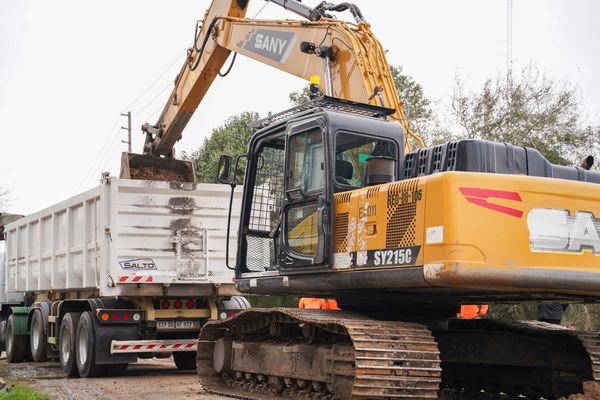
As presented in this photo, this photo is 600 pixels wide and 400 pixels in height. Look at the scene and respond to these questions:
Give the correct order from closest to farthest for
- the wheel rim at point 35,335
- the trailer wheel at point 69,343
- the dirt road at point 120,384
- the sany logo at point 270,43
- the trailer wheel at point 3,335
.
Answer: the dirt road at point 120,384 < the sany logo at point 270,43 < the trailer wheel at point 69,343 < the wheel rim at point 35,335 < the trailer wheel at point 3,335

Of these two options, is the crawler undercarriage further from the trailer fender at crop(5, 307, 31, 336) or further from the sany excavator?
the trailer fender at crop(5, 307, 31, 336)

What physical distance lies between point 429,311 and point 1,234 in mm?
14385

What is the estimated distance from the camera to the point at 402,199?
7605 millimetres

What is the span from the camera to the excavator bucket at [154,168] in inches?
628

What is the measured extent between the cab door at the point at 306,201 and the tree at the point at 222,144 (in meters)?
32.0

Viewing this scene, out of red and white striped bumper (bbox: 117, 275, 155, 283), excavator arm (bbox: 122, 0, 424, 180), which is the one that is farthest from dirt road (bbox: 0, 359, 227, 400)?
excavator arm (bbox: 122, 0, 424, 180)

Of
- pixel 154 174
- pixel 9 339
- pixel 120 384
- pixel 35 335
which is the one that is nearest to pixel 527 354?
pixel 120 384

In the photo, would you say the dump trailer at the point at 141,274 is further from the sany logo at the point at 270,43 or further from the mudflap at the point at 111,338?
the sany logo at the point at 270,43

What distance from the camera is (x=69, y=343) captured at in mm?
14258

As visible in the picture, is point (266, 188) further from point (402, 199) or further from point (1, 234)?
point (1, 234)

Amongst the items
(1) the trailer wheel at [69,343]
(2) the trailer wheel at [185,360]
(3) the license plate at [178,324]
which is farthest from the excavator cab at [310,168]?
(2) the trailer wheel at [185,360]

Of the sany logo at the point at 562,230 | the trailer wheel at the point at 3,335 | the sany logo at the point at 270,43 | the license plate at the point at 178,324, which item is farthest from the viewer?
the trailer wheel at the point at 3,335

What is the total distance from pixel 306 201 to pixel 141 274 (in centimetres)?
552

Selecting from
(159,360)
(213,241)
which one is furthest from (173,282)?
(159,360)
